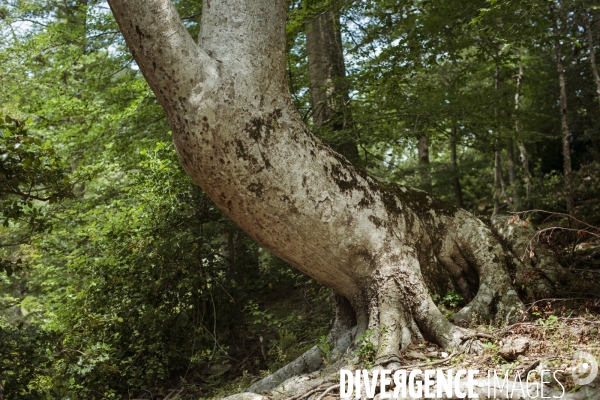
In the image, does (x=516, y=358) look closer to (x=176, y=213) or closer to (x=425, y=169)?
(x=176, y=213)

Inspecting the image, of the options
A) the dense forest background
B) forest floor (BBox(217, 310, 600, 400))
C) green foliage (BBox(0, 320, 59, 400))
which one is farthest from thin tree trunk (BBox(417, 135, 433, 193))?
green foliage (BBox(0, 320, 59, 400))

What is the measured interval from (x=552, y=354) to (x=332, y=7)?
5023mm

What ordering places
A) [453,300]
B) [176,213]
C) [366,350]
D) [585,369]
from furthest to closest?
[176,213], [453,300], [366,350], [585,369]

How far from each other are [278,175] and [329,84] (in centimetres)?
403

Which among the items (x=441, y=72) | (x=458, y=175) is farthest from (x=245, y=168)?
(x=441, y=72)

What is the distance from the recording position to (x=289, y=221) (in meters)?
4.28

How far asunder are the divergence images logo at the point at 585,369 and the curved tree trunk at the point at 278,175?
100 cm

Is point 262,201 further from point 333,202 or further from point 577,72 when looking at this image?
point 577,72

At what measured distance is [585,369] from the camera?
3074 millimetres

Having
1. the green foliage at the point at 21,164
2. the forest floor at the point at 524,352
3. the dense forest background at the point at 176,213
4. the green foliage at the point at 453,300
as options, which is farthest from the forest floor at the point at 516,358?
the green foliage at the point at 21,164

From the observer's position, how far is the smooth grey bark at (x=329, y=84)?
777 centimetres

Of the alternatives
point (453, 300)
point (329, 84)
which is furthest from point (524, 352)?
point (329, 84)

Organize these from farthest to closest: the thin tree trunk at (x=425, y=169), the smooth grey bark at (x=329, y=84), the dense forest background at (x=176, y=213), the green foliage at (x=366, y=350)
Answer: the thin tree trunk at (x=425, y=169) < the smooth grey bark at (x=329, y=84) < the dense forest background at (x=176, y=213) < the green foliage at (x=366, y=350)

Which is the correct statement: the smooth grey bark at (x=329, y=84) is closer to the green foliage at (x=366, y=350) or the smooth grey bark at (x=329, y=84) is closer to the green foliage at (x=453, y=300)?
the green foliage at (x=453, y=300)
